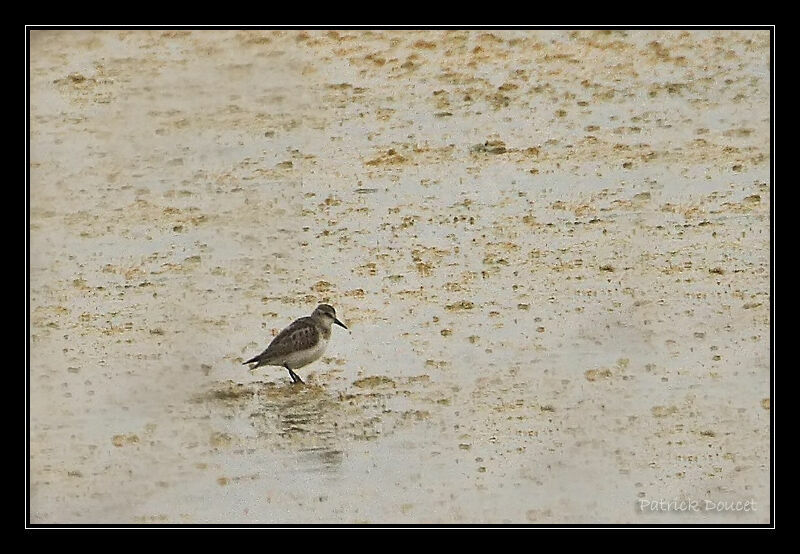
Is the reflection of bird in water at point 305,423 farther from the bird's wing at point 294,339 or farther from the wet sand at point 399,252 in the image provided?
the bird's wing at point 294,339

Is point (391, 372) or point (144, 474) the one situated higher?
point (391, 372)

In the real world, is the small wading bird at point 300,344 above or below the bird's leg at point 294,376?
above

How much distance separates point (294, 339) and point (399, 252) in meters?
0.41

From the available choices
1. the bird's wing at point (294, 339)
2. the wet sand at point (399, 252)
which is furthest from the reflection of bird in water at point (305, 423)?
the bird's wing at point (294, 339)

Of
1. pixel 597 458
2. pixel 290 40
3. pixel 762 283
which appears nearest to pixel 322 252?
pixel 290 40

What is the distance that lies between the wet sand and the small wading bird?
0.04m

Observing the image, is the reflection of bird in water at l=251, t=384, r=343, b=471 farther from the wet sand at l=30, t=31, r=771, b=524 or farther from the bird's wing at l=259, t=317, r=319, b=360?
the bird's wing at l=259, t=317, r=319, b=360

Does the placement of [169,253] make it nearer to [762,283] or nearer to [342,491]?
[342,491]

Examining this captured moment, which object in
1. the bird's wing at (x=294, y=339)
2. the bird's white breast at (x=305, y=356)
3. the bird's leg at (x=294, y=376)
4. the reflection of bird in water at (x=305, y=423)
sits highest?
the bird's wing at (x=294, y=339)

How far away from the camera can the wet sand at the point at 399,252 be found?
3.24 m

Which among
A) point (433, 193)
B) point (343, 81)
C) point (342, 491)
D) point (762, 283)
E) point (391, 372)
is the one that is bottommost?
point (342, 491)

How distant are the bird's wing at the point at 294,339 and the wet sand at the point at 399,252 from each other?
43 millimetres

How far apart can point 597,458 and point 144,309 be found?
1.40 meters

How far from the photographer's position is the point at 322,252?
3.33 meters
